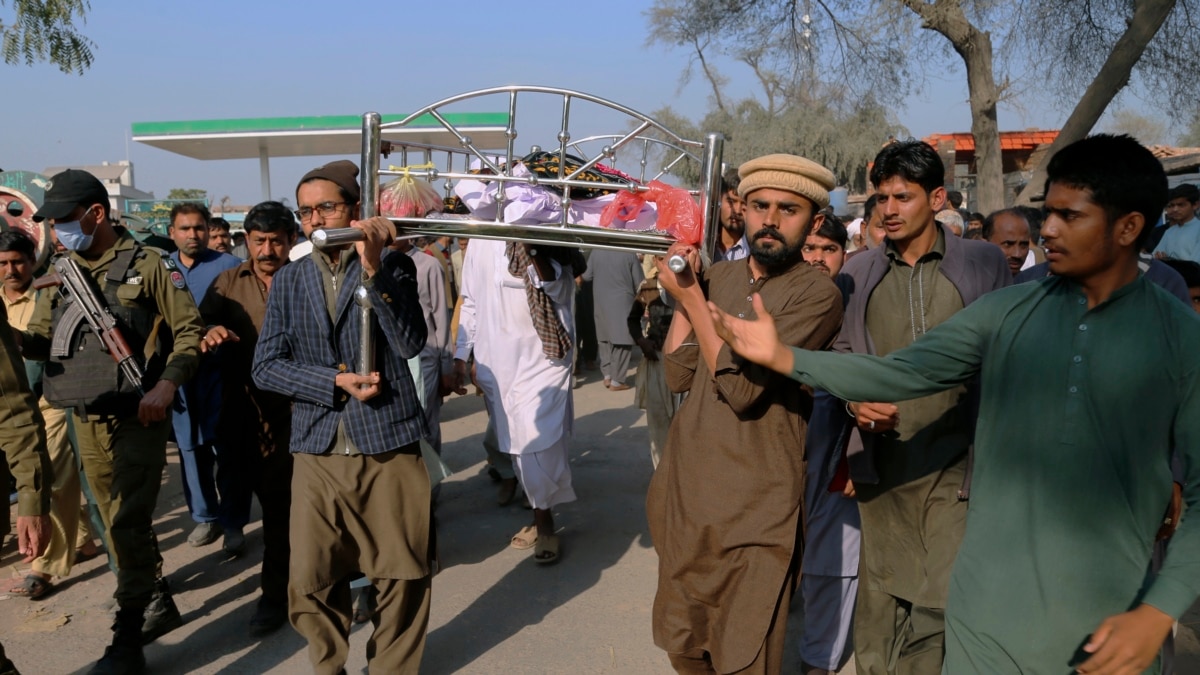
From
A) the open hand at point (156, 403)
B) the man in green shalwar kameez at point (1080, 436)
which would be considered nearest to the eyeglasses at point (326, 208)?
the open hand at point (156, 403)

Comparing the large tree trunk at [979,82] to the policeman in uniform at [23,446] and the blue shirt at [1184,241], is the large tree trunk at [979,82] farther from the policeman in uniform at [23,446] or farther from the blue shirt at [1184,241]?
the policeman in uniform at [23,446]

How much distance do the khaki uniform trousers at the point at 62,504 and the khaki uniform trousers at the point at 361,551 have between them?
245 centimetres

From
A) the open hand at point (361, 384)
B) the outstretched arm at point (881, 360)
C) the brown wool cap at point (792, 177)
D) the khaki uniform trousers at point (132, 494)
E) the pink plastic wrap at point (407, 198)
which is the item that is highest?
the brown wool cap at point (792, 177)

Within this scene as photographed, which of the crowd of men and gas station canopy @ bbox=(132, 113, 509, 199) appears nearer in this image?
the crowd of men

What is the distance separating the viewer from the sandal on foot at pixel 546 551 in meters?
5.54

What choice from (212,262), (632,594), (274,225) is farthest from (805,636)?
(212,262)

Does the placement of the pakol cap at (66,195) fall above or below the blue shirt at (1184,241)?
above

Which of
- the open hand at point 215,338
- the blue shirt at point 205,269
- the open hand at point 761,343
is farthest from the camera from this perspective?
the blue shirt at point 205,269

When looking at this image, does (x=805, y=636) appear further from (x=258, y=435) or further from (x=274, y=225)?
(x=274, y=225)

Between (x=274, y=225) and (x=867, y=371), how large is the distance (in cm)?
382

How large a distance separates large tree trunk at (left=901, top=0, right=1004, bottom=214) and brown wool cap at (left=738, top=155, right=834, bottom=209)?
11.1m

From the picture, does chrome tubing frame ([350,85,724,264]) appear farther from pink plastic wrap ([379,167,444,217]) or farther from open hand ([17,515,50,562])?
open hand ([17,515,50,562])

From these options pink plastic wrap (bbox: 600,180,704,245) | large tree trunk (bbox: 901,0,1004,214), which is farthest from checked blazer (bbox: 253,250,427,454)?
large tree trunk (bbox: 901,0,1004,214)

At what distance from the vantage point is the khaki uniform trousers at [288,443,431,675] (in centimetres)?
374
